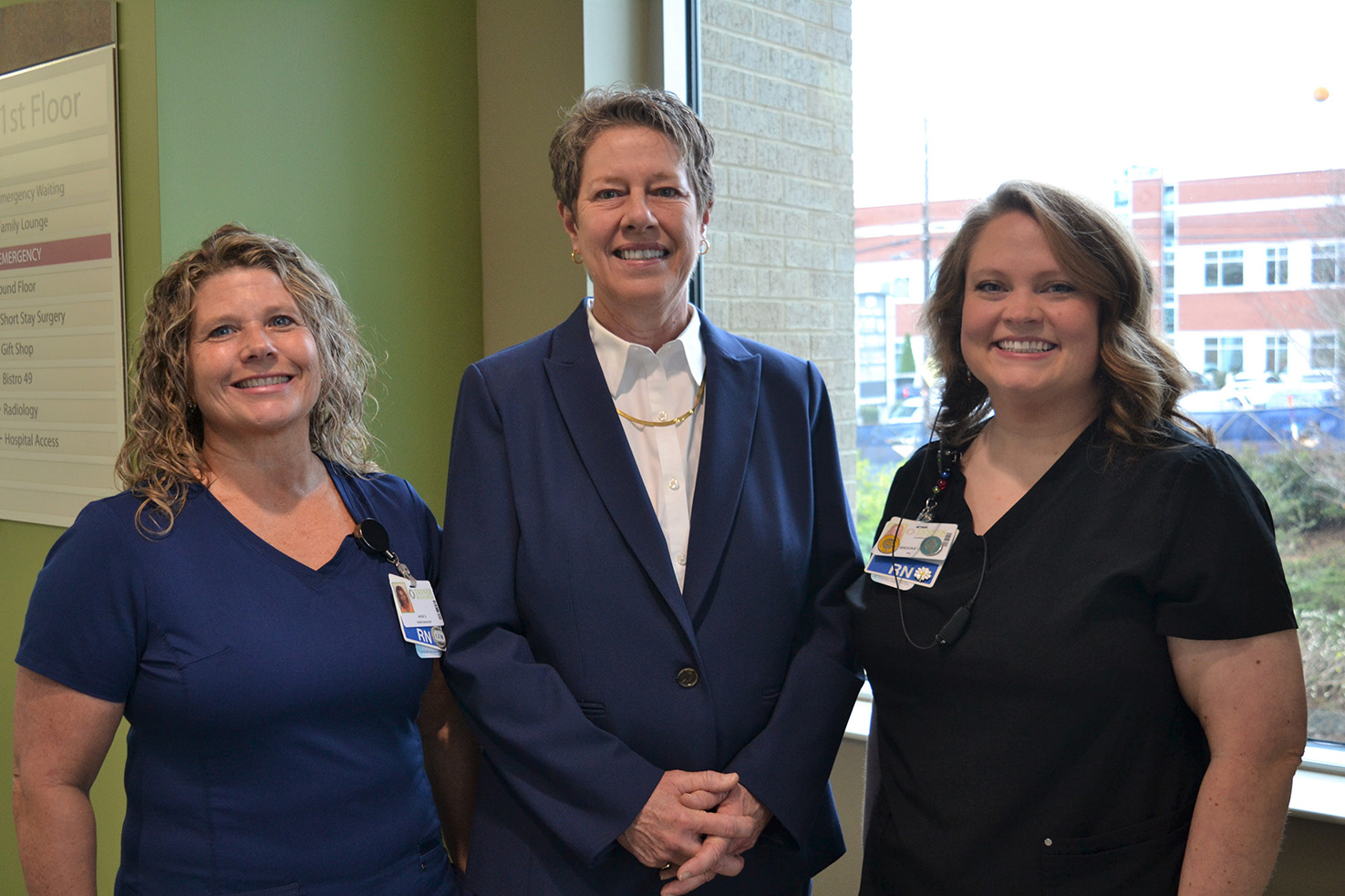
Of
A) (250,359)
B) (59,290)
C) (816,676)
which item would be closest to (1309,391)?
(816,676)

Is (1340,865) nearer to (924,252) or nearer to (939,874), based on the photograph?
(939,874)

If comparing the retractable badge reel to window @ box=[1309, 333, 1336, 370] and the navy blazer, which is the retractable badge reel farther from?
window @ box=[1309, 333, 1336, 370]

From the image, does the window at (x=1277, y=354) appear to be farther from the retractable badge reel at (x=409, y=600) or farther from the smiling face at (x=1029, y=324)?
the retractable badge reel at (x=409, y=600)

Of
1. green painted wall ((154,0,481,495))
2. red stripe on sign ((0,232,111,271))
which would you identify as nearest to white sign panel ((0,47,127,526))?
red stripe on sign ((0,232,111,271))

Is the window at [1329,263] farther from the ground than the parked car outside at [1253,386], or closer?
farther from the ground

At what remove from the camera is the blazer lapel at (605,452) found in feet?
5.88

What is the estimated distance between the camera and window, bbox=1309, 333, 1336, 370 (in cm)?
231

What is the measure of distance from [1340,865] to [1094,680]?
38.8 inches

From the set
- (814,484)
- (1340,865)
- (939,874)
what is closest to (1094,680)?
(939,874)

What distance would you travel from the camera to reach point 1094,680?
1.58 m

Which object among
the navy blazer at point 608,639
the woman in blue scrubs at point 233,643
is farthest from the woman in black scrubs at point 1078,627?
the woman in blue scrubs at point 233,643

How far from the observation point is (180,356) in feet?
5.98

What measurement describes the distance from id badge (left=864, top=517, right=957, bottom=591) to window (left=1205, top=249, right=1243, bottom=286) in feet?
3.77

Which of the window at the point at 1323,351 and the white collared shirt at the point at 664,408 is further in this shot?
the window at the point at 1323,351
